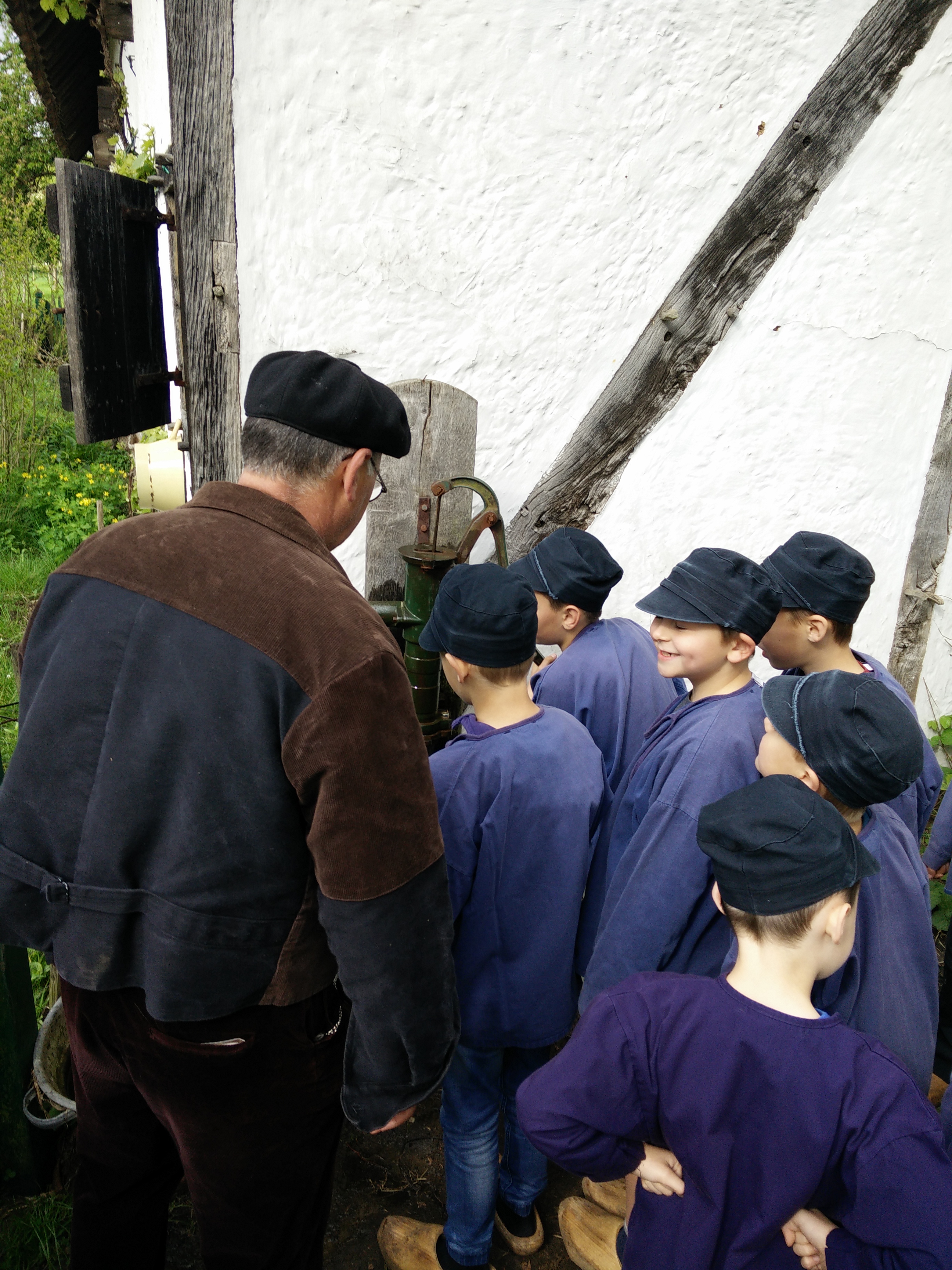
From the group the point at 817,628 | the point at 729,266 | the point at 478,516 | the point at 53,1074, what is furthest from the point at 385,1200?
the point at 729,266

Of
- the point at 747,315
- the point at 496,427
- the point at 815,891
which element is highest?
the point at 747,315

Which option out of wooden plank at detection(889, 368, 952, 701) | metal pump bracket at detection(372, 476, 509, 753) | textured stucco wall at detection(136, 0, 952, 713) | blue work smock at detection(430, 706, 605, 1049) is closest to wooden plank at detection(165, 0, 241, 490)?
textured stucco wall at detection(136, 0, 952, 713)

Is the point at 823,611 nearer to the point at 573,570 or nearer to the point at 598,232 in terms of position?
the point at 573,570

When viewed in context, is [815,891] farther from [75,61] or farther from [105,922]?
[75,61]

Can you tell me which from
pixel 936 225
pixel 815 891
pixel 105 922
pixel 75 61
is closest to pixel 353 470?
pixel 105 922

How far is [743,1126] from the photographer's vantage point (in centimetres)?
122

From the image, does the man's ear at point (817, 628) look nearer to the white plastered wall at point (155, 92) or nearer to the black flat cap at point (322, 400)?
the black flat cap at point (322, 400)

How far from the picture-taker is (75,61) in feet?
20.5

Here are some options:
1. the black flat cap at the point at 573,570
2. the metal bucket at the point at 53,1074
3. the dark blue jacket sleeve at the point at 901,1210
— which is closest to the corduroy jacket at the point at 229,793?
the dark blue jacket sleeve at the point at 901,1210

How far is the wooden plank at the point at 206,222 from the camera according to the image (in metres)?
2.29

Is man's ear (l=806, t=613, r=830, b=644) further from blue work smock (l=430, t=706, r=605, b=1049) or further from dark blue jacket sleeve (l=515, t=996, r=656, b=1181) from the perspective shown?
dark blue jacket sleeve (l=515, t=996, r=656, b=1181)

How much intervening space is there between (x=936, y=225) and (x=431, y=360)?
1.98 metres

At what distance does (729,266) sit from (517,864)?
2.25 metres

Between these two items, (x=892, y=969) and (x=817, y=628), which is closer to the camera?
(x=892, y=969)
